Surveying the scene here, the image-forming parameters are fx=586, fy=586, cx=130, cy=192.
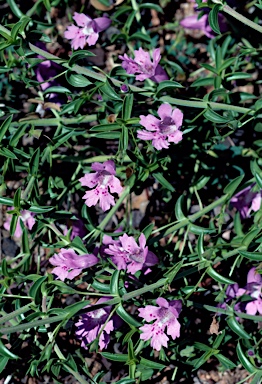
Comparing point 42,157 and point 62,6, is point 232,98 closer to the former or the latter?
point 42,157

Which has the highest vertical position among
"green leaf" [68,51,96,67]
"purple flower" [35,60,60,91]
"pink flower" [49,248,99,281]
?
"green leaf" [68,51,96,67]

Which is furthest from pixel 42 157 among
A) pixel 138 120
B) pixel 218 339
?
pixel 218 339

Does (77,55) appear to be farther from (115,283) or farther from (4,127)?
(115,283)

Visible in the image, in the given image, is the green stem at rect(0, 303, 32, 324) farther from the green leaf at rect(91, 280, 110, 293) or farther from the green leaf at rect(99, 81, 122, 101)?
the green leaf at rect(99, 81, 122, 101)

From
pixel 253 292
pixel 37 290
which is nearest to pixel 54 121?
pixel 37 290

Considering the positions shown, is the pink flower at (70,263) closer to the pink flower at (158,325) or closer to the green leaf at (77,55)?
the pink flower at (158,325)

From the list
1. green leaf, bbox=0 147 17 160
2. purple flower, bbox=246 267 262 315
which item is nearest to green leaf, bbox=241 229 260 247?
purple flower, bbox=246 267 262 315
